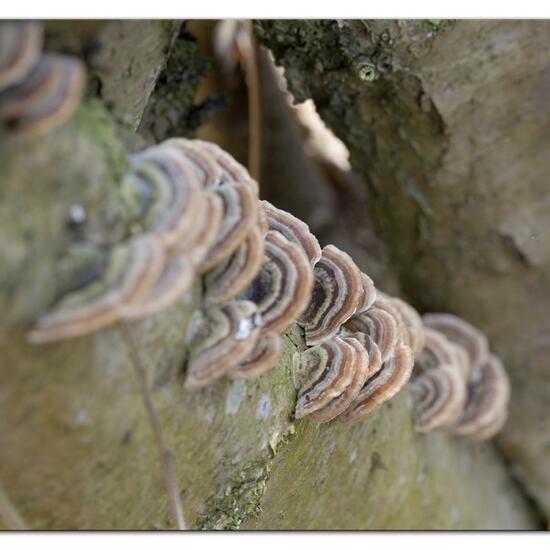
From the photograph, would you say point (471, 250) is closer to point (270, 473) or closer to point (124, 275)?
point (270, 473)

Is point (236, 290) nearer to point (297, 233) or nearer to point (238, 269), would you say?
point (238, 269)

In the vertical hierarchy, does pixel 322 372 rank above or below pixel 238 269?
below

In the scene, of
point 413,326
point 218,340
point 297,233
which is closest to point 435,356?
point 413,326

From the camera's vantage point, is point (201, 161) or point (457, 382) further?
point (457, 382)

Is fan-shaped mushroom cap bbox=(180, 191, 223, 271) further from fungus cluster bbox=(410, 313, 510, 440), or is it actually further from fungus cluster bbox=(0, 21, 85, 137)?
fungus cluster bbox=(410, 313, 510, 440)

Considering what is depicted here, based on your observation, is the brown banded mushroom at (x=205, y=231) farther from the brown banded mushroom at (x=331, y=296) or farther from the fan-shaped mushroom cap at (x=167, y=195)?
the brown banded mushroom at (x=331, y=296)

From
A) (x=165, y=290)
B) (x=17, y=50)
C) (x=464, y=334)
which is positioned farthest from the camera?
(x=464, y=334)

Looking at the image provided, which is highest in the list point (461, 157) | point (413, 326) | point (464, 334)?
point (461, 157)

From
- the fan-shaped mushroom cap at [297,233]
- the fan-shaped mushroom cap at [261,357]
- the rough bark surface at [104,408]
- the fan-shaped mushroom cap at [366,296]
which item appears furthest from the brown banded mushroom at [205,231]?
the fan-shaped mushroom cap at [366,296]
